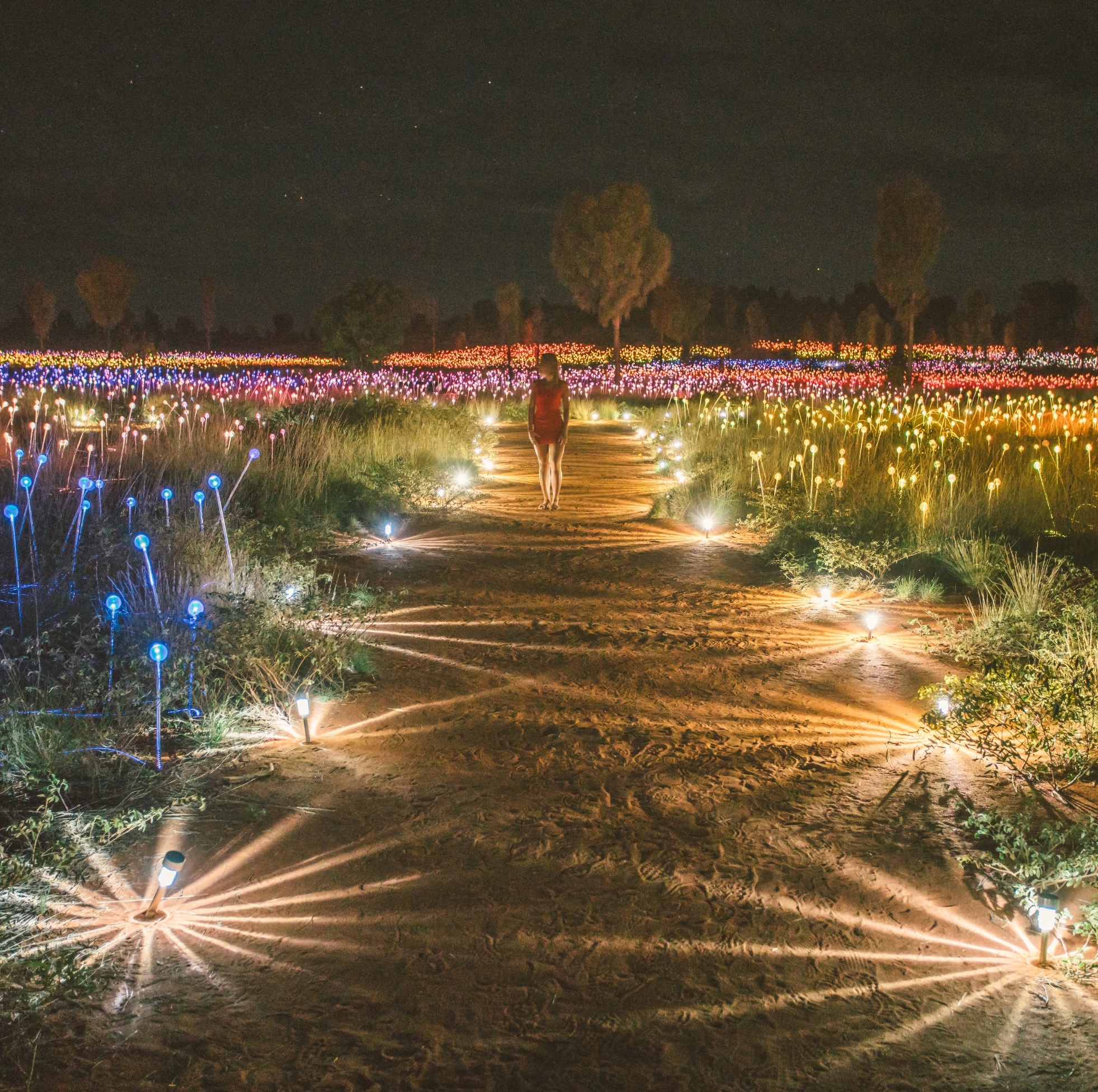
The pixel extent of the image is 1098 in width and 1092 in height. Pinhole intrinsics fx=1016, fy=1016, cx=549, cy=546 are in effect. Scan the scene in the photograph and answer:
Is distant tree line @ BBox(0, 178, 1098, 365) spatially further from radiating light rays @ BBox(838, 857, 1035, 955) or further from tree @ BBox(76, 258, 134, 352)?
radiating light rays @ BBox(838, 857, 1035, 955)

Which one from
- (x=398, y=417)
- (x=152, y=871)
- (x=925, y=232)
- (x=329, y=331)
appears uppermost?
(x=925, y=232)

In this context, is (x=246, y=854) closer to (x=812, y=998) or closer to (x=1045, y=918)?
(x=812, y=998)

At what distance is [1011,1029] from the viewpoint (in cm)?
268

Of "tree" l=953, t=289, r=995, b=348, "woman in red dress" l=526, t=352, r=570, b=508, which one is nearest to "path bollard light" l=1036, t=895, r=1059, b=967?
"woman in red dress" l=526, t=352, r=570, b=508

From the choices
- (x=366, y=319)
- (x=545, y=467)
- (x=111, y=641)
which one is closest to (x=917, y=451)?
(x=545, y=467)

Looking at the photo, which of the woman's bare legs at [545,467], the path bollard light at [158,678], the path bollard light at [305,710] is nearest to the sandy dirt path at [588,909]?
the path bollard light at [305,710]

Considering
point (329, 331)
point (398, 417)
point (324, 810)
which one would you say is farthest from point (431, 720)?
point (329, 331)

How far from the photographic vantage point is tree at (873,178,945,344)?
118ft

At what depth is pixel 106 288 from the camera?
2281 inches

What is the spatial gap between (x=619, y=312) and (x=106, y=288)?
117 feet

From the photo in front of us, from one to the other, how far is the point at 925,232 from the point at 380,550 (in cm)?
3227

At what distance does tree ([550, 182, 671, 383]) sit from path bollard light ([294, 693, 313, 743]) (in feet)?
104

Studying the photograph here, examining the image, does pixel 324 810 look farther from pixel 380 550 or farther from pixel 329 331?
pixel 329 331

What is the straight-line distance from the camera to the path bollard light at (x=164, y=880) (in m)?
3.02
